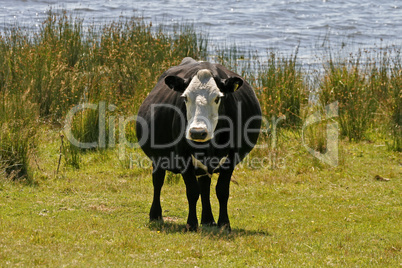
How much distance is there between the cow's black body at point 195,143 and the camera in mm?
7148

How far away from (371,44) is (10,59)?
1684cm

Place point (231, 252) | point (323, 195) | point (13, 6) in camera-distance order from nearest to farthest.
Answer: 1. point (231, 252)
2. point (323, 195)
3. point (13, 6)

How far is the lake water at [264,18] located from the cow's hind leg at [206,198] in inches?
654

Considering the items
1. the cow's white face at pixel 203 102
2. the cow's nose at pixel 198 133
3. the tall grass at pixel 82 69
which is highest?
the cow's white face at pixel 203 102

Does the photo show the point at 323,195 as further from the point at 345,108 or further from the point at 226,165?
the point at 345,108

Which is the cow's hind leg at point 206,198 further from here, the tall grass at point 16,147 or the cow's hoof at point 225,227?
the tall grass at point 16,147

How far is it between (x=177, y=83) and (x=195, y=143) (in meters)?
0.70

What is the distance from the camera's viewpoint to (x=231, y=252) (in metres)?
6.30

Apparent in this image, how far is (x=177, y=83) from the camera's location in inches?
279

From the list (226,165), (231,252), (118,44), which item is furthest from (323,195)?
(118,44)

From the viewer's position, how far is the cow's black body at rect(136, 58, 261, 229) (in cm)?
715

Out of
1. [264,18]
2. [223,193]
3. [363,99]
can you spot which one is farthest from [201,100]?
[264,18]

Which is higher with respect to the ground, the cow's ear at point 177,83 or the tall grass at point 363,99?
the cow's ear at point 177,83

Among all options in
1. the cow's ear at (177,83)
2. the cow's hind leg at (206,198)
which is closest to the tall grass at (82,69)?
the cow's hind leg at (206,198)
